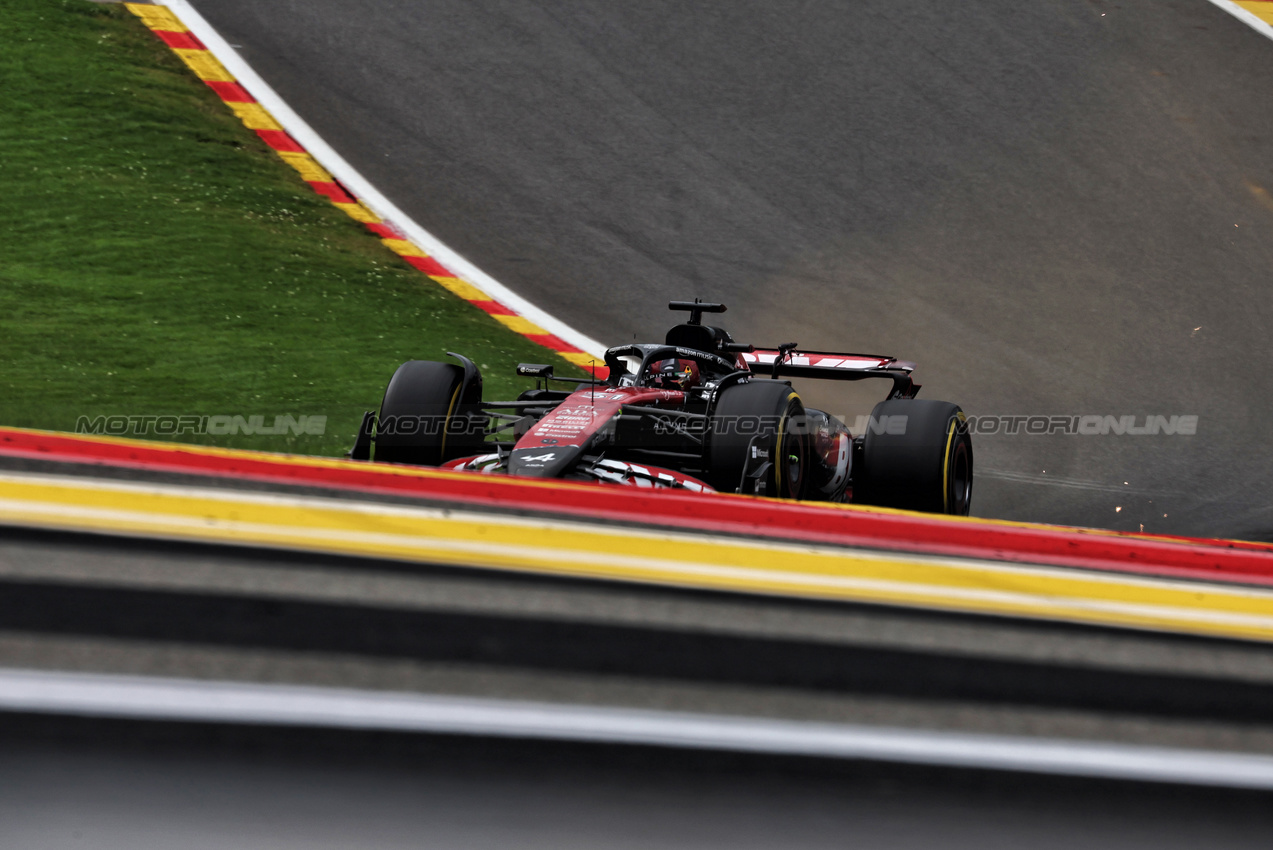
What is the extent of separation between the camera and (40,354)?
6.55 m

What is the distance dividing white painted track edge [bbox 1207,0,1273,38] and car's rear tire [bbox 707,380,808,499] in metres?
12.0

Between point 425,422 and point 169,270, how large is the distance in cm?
372

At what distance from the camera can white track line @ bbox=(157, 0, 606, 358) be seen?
905 centimetres

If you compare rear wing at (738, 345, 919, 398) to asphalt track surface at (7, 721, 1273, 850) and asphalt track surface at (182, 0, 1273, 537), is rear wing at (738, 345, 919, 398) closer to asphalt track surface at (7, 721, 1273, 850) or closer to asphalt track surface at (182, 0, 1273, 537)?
asphalt track surface at (182, 0, 1273, 537)

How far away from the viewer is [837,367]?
5988mm

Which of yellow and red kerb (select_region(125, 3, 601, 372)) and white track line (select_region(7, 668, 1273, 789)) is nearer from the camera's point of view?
white track line (select_region(7, 668, 1273, 789))

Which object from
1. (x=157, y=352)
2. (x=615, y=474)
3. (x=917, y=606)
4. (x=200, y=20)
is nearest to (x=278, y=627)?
(x=917, y=606)

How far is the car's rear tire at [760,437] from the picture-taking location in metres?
4.67

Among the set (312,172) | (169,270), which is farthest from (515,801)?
(312,172)

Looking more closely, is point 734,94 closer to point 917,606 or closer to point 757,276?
point 757,276

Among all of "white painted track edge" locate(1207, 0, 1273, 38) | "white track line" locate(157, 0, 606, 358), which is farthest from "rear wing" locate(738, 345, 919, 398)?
"white painted track edge" locate(1207, 0, 1273, 38)

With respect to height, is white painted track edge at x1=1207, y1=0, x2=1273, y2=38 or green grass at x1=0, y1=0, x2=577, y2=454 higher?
white painted track edge at x1=1207, y1=0, x2=1273, y2=38

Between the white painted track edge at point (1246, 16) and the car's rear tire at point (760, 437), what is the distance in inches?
472

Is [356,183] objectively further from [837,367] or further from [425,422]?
[837,367]
